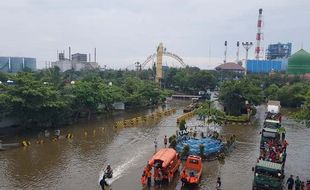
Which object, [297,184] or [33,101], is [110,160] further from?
[297,184]

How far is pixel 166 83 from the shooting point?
9900 cm

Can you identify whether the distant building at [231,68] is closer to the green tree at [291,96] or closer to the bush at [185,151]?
the green tree at [291,96]

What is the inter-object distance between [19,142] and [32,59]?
159 meters

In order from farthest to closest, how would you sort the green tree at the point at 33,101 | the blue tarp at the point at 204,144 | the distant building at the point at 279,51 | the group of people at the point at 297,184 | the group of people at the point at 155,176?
1. the distant building at the point at 279,51
2. the green tree at the point at 33,101
3. the blue tarp at the point at 204,144
4. the group of people at the point at 155,176
5. the group of people at the point at 297,184

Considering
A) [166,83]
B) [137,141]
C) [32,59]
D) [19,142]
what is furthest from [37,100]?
[32,59]

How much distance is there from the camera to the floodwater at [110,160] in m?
22.2

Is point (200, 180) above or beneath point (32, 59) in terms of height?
beneath

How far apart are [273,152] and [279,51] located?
159 m

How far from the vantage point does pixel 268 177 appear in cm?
2038

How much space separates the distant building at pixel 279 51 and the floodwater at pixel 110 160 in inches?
5528

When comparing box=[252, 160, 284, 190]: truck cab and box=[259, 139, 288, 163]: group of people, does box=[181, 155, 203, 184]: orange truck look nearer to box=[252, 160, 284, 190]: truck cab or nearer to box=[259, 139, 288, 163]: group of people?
box=[252, 160, 284, 190]: truck cab

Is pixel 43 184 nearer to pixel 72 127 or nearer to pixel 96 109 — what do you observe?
pixel 72 127

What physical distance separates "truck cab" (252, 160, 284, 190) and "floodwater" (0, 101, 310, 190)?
4.75 feet

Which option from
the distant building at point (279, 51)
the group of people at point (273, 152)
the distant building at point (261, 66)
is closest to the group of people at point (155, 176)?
the group of people at point (273, 152)
